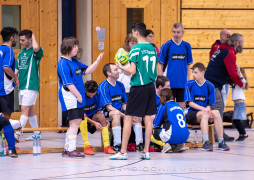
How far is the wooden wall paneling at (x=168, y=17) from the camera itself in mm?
13531

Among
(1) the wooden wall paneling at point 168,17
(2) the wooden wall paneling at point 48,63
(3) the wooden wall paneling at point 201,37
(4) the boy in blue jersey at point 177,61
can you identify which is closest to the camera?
(4) the boy in blue jersey at point 177,61

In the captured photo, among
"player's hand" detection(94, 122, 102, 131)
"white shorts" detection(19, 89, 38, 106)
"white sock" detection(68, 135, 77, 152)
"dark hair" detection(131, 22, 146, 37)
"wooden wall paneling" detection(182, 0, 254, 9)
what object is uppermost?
"wooden wall paneling" detection(182, 0, 254, 9)

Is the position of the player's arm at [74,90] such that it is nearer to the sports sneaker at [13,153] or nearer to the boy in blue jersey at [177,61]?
the sports sneaker at [13,153]

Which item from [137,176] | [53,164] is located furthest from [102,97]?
[137,176]

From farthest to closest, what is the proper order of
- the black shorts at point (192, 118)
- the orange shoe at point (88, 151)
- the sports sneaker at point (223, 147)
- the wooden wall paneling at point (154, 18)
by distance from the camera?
the wooden wall paneling at point (154, 18)
the black shorts at point (192, 118)
the sports sneaker at point (223, 147)
the orange shoe at point (88, 151)

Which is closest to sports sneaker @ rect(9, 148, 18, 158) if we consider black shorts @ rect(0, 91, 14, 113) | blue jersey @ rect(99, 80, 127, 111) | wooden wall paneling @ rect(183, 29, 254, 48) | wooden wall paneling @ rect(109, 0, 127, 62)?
black shorts @ rect(0, 91, 14, 113)

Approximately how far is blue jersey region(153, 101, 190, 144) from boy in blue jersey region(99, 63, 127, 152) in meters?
0.66

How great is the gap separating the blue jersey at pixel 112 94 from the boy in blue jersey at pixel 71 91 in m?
0.75

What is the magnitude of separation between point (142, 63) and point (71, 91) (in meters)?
1.07

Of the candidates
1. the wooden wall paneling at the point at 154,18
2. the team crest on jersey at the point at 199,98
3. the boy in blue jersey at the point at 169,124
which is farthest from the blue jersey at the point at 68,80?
the wooden wall paneling at the point at 154,18

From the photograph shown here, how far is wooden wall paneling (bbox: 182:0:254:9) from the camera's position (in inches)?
540

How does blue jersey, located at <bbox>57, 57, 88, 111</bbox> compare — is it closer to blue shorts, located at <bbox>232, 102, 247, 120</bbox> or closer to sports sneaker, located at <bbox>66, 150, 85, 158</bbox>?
sports sneaker, located at <bbox>66, 150, 85, 158</bbox>

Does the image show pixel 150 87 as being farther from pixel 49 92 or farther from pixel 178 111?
pixel 49 92

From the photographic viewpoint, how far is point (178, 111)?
8844 mm
